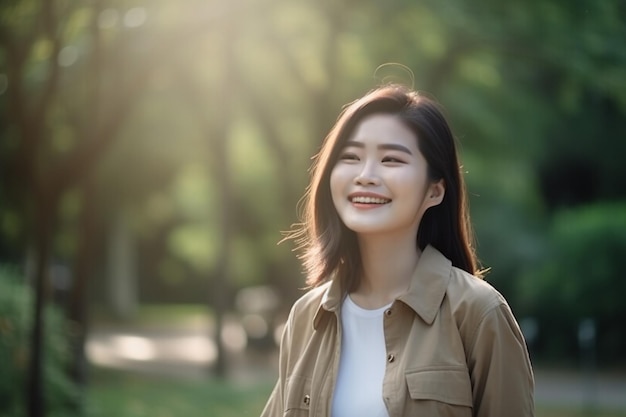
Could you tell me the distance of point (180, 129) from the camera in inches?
890

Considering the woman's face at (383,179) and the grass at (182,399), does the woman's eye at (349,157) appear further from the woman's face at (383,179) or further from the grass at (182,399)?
the grass at (182,399)

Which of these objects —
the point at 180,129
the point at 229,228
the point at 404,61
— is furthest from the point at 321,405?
the point at 180,129

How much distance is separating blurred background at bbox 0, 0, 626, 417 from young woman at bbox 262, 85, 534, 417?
3217 millimetres

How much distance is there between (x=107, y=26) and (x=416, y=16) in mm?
3968

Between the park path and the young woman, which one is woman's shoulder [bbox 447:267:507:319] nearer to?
the young woman

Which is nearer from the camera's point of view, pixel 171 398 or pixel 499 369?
pixel 499 369

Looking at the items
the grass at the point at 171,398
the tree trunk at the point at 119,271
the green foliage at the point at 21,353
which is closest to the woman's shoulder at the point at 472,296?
the green foliage at the point at 21,353

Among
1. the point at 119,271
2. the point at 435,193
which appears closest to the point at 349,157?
the point at 435,193

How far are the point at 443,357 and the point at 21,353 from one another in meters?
7.95

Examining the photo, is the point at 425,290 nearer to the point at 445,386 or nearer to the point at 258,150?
the point at 445,386

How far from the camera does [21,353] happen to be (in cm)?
1039

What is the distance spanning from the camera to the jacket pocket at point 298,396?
10.7ft

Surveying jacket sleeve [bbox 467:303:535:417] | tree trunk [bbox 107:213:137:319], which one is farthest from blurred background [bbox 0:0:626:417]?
jacket sleeve [bbox 467:303:535:417]

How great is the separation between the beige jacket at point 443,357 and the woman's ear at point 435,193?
0.48 feet
